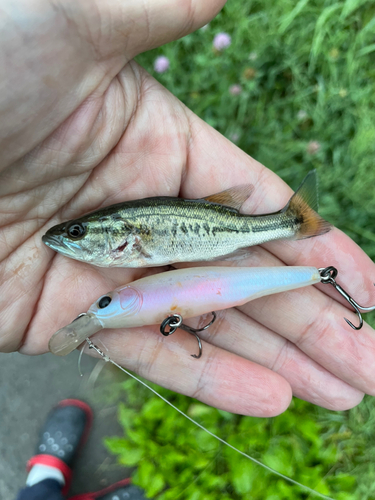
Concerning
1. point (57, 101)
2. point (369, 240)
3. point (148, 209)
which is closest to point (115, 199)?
point (148, 209)

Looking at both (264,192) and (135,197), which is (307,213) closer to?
(264,192)

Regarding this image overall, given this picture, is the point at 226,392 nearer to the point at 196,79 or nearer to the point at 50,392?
the point at 50,392

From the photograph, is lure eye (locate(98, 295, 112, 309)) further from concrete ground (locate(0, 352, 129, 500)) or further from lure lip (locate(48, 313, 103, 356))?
concrete ground (locate(0, 352, 129, 500))

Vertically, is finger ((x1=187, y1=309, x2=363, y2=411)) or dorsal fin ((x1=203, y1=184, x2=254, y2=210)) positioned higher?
dorsal fin ((x1=203, y1=184, x2=254, y2=210))

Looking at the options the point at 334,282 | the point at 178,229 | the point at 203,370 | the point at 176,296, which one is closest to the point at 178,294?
the point at 176,296

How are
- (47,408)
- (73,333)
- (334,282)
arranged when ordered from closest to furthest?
(73,333), (334,282), (47,408)

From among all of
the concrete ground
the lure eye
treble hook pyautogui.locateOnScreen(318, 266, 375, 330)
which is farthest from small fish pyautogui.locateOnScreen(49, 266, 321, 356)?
the concrete ground
